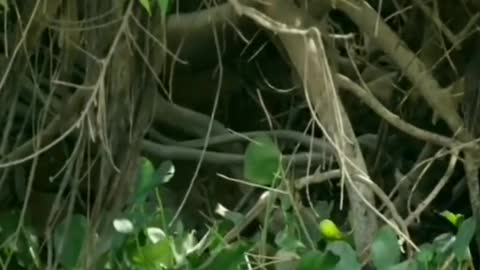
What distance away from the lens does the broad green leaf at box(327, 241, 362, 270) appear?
3.75ft

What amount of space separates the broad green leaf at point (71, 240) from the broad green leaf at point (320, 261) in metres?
0.29

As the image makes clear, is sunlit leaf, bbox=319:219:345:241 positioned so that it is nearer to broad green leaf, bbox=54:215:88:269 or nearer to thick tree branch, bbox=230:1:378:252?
thick tree branch, bbox=230:1:378:252

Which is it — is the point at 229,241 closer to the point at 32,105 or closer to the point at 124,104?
the point at 124,104

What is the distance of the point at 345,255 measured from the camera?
1155 millimetres

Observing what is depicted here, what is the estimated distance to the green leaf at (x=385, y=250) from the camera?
1.13 meters

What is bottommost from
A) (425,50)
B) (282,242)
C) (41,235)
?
(41,235)

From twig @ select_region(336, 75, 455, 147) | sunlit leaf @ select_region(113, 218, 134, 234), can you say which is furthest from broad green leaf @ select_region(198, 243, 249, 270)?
twig @ select_region(336, 75, 455, 147)

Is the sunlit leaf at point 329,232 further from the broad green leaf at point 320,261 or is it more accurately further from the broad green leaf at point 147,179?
the broad green leaf at point 147,179

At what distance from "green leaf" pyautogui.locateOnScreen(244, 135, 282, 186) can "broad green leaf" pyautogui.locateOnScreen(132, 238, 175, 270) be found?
12cm

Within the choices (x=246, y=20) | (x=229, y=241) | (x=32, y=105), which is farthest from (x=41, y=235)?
(x=246, y=20)

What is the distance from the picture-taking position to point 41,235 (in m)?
1.49

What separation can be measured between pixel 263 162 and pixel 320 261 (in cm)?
15

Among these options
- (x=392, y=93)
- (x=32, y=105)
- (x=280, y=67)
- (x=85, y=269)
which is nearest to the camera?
(x=85, y=269)

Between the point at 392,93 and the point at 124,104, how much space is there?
1.51 ft
